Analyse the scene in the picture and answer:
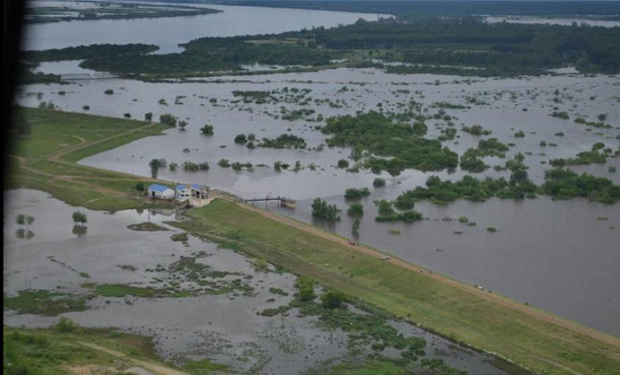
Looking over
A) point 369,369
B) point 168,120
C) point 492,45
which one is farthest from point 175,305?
point 492,45

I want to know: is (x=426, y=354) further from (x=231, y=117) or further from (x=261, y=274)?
(x=231, y=117)

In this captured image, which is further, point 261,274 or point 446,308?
point 261,274

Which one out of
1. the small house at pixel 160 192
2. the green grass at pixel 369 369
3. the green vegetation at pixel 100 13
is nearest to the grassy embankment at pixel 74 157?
the small house at pixel 160 192

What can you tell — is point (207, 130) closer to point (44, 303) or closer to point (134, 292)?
point (134, 292)

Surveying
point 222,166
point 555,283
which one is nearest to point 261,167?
point 222,166

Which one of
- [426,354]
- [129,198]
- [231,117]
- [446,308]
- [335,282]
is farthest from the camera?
[231,117]

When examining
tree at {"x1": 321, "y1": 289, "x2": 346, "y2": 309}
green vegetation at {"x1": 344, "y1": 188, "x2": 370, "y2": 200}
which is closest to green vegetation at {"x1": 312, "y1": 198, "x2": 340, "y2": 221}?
green vegetation at {"x1": 344, "y1": 188, "x2": 370, "y2": 200}

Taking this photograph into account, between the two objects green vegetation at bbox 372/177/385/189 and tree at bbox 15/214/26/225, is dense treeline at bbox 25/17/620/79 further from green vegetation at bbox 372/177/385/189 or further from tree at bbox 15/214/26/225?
tree at bbox 15/214/26/225
